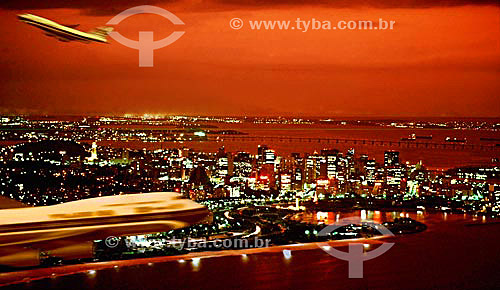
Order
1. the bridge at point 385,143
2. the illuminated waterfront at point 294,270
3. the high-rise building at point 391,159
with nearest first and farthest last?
the illuminated waterfront at point 294,270 → the high-rise building at point 391,159 → the bridge at point 385,143

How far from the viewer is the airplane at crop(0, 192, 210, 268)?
160 cm

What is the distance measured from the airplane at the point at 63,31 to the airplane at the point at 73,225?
870mm

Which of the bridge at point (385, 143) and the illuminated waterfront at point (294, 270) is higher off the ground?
the bridge at point (385, 143)

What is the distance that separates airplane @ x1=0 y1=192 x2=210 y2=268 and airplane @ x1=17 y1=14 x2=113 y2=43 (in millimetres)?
870

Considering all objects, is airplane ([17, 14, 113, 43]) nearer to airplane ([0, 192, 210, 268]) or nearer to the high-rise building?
airplane ([0, 192, 210, 268])

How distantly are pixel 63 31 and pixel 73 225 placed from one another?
3.66 feet

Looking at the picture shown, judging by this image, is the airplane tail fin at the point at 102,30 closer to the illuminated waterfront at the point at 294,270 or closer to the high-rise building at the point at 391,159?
the illuminated waterfront at the point at 294,270

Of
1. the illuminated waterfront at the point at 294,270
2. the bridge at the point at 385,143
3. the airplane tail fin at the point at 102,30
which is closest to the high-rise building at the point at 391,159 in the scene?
the bridge at the point at 385,143

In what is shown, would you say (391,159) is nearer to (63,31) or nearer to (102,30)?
(102,30)

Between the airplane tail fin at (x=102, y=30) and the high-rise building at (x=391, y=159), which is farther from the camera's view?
the high-rise building at (x=391, y=159)

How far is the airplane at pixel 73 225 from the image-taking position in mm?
1598

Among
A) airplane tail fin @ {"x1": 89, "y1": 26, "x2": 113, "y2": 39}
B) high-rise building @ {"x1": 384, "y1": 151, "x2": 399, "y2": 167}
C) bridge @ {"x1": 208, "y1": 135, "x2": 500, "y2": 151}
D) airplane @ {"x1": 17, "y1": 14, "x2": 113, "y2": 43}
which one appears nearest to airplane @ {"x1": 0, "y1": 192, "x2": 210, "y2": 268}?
airplane @ {"x1": 17, "y1": 14, "x2": 113, "y2": 43}

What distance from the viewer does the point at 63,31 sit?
7.70 feet

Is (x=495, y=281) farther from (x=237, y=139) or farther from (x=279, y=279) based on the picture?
(x=237, y=139)
